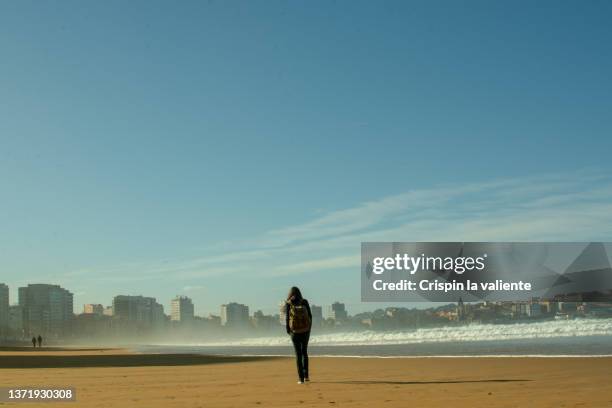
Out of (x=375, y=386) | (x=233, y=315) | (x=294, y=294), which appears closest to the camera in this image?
(x=375, y=386)

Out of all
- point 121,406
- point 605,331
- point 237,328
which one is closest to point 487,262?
point 605,331

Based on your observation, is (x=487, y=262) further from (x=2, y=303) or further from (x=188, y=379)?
(x=2, y=303)

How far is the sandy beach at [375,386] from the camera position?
11.1 meters

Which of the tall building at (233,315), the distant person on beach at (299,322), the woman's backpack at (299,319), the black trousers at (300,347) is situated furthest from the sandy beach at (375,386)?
the tall building at (233,315)

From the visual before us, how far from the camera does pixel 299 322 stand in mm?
14461

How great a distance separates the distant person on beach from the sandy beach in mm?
525

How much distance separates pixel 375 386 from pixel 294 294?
2.41 m

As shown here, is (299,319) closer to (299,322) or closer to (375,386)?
(299,322)

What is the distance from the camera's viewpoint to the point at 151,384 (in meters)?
15.3

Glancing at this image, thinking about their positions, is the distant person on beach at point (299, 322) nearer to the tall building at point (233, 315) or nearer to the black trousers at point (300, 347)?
the black trousers at point (300, 347)

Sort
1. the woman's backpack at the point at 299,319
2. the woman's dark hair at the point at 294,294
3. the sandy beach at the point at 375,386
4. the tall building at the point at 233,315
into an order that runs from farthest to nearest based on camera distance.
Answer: the tall building at the point at 233,315, the woman's dark hair at the point at 294,294, the woman's backpack at the point at 299,319, the sandy beach at the point at 375,386

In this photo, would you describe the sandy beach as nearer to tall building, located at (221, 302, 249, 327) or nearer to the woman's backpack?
the woman's backpack

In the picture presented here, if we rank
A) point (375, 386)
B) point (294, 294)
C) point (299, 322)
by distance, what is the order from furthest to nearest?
1. point (294, 294)
2. point (299, 322)
3. point (375, 386)

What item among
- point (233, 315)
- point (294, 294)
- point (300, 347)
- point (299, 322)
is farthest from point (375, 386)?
point (233, 315)
